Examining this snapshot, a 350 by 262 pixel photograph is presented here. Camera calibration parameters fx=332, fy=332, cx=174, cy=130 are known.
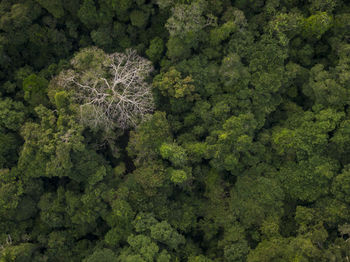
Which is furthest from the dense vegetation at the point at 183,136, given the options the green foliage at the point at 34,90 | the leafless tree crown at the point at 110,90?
the leafless tree crown at the point at 110,90

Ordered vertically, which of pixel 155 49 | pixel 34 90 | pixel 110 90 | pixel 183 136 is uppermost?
pixel 155 49

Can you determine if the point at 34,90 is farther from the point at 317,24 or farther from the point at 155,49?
the point at 317,24

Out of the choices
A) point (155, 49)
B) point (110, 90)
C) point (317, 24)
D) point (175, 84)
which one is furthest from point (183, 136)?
point (317, 24)

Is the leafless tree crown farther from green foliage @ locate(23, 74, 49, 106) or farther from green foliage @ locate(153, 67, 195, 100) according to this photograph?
green foliage @ locate(23, 74, 49, 106)

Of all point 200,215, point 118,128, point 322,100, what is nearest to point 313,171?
point 322,100

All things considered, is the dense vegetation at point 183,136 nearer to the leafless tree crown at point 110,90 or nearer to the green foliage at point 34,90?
the green foliage at point 34,90

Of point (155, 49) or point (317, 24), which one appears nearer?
point (317, 24)
